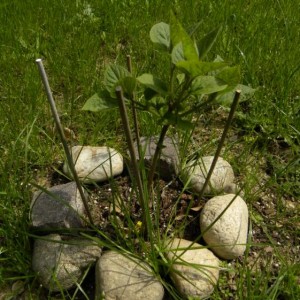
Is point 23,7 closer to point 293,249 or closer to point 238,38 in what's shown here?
point 238,38

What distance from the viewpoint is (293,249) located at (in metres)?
1.68

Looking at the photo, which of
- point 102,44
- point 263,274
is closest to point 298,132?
point 263,274

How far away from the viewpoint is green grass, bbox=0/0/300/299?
162cm

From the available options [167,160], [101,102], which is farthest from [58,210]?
[101,102]

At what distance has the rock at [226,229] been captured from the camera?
156 cm

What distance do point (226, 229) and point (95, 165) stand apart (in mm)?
651

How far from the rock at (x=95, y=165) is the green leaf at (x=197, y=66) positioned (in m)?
0.84

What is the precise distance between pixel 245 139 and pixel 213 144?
0.18 m

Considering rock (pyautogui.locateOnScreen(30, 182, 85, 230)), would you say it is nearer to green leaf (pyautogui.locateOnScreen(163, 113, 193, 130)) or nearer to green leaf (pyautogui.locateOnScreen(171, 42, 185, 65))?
green leaf (pyautogui.locateOnScreen(163, 113, 193, 130))

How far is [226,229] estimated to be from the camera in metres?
1.57

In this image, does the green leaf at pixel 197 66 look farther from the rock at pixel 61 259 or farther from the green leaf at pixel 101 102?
the rock at pixel 61 259

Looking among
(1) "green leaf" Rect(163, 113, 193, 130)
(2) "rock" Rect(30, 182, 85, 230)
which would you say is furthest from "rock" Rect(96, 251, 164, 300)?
(1) "green leaf" Rect(163, 113, 193, 130)

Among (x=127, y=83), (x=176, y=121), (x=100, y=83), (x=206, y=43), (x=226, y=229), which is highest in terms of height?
(x=206, y=43)

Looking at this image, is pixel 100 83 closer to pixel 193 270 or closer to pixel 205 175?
pixel 205 175
